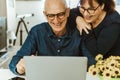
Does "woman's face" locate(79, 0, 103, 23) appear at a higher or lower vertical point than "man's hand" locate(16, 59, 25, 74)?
higher

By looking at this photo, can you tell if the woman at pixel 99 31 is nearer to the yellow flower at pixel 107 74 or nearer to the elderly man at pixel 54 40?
the elderly man at pixel 54 40

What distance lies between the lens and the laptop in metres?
1.14

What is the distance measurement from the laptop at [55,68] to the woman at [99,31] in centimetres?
72

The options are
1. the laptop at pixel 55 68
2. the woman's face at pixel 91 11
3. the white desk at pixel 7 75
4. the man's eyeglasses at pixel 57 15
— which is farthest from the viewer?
the woman's face at pixel 91 11

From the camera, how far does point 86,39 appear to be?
1973 millimetres

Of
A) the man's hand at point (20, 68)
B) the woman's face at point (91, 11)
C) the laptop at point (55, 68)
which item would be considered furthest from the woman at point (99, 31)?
the laptop at point (55, 68)

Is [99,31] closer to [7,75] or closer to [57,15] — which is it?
[57,15]

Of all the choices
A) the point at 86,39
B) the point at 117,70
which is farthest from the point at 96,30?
the point at 117,70

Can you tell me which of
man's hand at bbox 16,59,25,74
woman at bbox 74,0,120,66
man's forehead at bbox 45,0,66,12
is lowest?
man's hand at bbox 16,59,25,74

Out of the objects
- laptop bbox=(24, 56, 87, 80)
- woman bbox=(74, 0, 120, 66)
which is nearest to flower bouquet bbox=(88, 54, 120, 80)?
laptop bbox=(24, 56, 87, 80)

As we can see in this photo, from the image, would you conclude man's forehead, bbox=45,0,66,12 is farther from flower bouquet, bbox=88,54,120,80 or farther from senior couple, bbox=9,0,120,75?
flower bouquet, bbox=88,54,120,80

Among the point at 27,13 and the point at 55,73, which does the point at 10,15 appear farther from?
the point at 55,73

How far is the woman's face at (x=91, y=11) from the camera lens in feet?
6.24

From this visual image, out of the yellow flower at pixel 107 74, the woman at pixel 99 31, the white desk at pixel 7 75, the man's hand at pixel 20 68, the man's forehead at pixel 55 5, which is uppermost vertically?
the man's forehead at pixel 55 5
